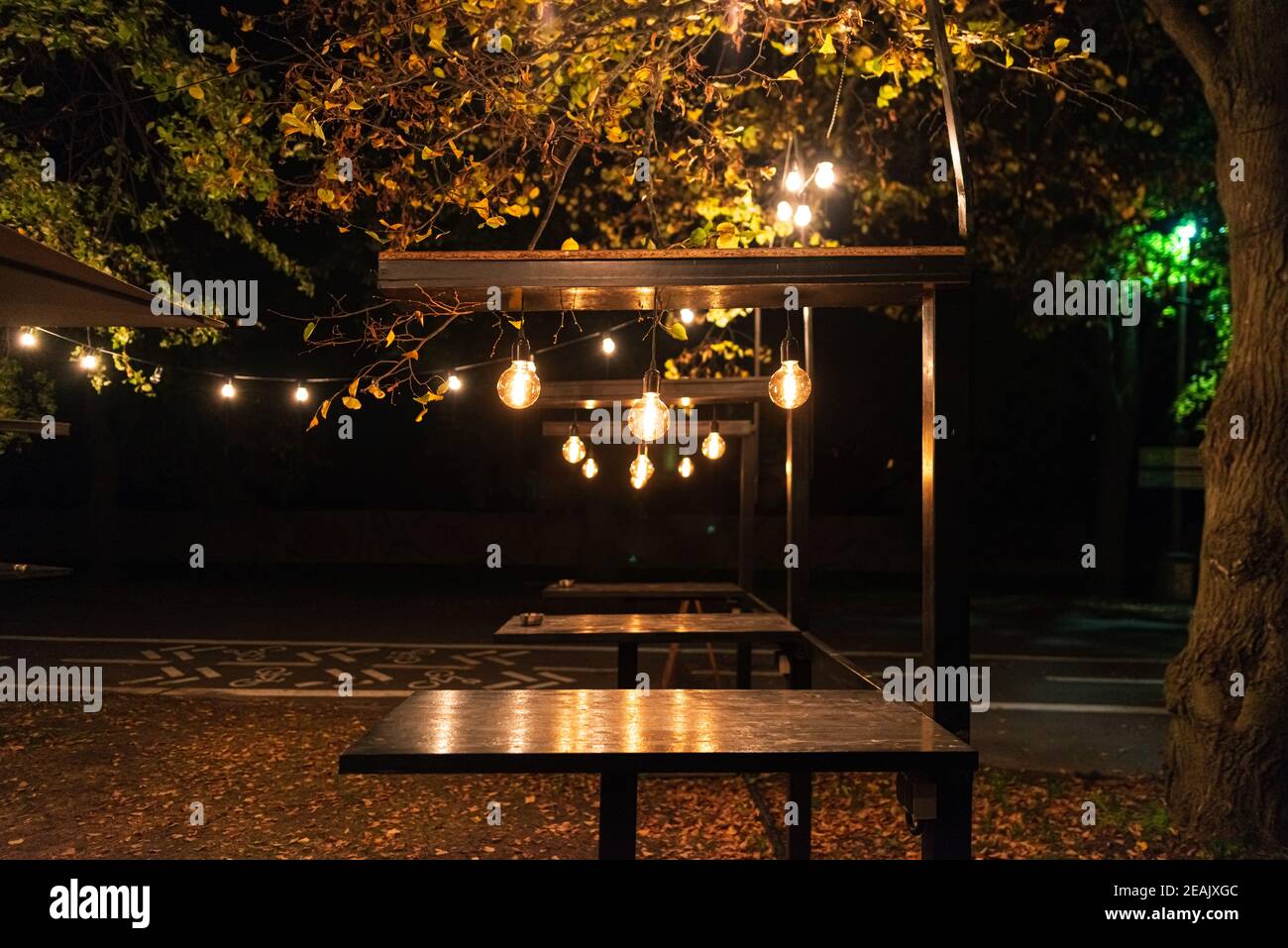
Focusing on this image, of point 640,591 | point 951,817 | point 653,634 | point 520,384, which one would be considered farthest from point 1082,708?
point 520,384

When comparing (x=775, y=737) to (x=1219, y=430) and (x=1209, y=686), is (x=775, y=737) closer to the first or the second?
(x=1209, y=686)

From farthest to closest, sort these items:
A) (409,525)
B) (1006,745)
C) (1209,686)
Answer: (409,525)
(1006,745)
(1209,686)

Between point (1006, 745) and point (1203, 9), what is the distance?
6.50 m

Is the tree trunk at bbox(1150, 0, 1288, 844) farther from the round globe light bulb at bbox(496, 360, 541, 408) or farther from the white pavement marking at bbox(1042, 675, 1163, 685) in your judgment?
the white pavement marking at bbox(1042, 675, 1163, 685)

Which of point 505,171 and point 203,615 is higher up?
point 505,171

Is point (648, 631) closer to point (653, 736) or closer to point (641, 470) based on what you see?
point (641, 470)

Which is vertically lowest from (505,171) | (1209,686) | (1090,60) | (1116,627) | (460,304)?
(1116,627)

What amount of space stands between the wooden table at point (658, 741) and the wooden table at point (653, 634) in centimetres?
200

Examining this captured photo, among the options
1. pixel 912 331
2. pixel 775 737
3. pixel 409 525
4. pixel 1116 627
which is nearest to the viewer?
pixel 775 737

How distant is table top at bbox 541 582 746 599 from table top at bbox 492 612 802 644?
8.52 feet

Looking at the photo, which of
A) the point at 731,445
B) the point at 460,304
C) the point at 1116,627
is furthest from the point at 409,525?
the point at 460,304

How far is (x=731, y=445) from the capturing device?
1138 inches

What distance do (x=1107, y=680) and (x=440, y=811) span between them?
28.9 feet

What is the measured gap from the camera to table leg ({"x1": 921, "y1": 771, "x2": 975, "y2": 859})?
152 inches
